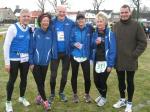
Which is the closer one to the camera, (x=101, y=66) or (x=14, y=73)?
(x=14, y=73)

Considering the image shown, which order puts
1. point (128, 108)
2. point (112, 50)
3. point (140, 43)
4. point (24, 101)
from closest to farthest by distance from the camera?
point (140, 43)
point (112, 50)
point (128, 108)
point (24, 101)

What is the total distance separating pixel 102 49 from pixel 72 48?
0.61 m

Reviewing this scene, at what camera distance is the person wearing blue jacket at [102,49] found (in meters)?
6.41

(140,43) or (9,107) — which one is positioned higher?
(140,43)

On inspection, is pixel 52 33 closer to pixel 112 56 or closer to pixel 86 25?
pixel 86 25

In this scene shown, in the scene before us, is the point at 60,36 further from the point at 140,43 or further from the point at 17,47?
the point at 140,43

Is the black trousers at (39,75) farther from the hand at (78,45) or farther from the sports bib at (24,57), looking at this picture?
the hand at (78,45)

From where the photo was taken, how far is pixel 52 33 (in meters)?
6.45

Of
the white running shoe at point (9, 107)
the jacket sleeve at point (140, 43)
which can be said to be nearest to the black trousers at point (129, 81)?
the jacket sleeve at point (140, 43)

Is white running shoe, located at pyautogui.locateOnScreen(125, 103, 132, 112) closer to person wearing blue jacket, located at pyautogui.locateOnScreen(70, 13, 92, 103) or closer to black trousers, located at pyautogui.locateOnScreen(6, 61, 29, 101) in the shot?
person wearing blue jacket, located at pyautogui.locateOnScreen(70, 13, 92, 103)

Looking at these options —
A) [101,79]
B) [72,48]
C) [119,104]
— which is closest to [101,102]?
[119,104]

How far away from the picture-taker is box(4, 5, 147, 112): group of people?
6188 millimetres

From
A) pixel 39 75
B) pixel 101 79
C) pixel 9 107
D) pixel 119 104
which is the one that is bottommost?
pixel 119 104

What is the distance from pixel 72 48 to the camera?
6734 millimetres
